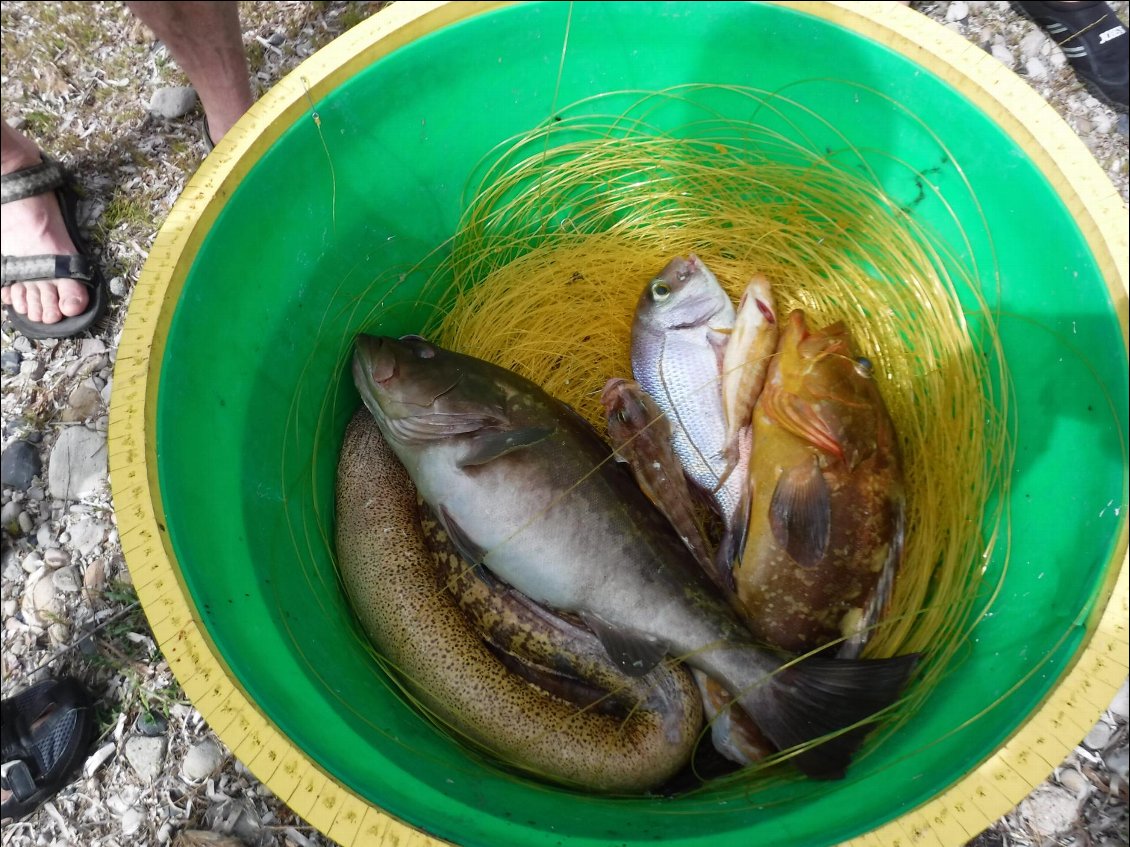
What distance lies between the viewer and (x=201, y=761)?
106 inches

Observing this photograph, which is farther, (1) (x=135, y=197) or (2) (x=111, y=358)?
(1) (x=135, y=197)

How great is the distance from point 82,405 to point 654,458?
2613 millimetres

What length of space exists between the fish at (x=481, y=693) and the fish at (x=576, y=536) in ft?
0.54

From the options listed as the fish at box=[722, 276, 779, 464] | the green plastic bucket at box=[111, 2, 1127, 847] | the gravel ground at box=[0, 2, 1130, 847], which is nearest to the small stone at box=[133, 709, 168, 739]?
the gravel ground at box=[0, 2, 1130, 847]

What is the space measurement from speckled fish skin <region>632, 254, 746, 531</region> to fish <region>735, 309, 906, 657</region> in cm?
23

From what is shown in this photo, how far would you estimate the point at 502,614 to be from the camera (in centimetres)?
226

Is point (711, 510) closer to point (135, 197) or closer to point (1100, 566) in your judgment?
point (1100, 566)

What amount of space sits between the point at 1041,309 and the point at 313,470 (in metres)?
2.34

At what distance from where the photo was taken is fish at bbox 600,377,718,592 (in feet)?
7.66

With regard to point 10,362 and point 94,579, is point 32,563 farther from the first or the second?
point 10,362

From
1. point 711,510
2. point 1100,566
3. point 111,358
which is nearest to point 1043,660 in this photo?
point 1100,566

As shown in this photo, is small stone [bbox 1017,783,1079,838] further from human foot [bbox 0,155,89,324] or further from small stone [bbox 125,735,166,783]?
human foot [bbox 0,155,89,324]

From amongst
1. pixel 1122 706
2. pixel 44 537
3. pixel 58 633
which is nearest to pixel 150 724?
pixel 58 633

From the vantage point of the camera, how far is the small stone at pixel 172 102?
12.1 ft
